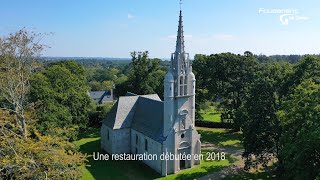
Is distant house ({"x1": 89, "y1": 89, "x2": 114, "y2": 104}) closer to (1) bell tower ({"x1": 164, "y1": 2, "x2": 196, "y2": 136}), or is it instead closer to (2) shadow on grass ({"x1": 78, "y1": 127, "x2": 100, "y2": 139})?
(2) shadow on grass ({"x1": 78, "y1": 127, "x2": 100, "y2": 139})

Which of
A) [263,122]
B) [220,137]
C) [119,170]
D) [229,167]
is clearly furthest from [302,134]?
[220,137]

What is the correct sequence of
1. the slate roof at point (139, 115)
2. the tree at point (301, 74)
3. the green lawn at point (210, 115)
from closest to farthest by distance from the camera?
1. the tree at point (301, 74)
2. the slate roof at point (139, 115)
3. the green lawn at point (210, 115)

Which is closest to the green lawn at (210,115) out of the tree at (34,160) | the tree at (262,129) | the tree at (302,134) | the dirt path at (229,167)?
the dirt path at (229,167)

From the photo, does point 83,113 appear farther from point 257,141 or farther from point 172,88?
point 257,141

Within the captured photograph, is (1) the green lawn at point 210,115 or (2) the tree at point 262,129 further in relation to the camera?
(1) the green lawn at point 210,115

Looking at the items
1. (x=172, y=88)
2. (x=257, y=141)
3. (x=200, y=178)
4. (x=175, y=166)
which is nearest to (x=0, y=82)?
(x=172, y=88)

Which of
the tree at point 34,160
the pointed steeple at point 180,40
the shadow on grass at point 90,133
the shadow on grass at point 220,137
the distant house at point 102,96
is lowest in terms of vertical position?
the shadow on grass at point 220,137

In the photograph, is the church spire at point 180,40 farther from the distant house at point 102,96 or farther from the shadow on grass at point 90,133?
the distant house at point 102,96
